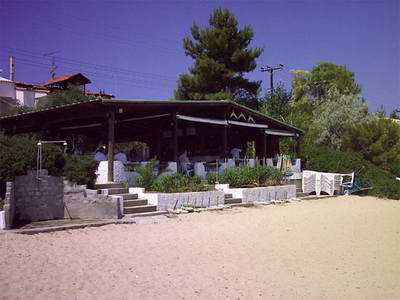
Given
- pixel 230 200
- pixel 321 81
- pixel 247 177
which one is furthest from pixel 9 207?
pixel 321 81

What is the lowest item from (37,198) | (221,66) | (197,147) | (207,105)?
(37,198)

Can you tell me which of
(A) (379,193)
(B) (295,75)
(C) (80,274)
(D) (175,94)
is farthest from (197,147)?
(B) (295,75)

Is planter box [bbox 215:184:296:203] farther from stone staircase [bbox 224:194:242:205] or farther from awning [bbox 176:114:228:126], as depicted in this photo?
awning [bbox 176:114:228:126]

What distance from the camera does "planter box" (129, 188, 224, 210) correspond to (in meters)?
13.3

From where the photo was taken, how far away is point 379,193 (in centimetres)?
2206

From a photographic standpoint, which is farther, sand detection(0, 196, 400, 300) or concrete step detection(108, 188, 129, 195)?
concrete step detection(108, 188, 129, 195)

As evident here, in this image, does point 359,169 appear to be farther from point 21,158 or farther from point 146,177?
point 21,158

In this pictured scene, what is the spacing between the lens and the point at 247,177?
1727 centimetres

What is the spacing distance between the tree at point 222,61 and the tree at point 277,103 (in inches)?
75.0

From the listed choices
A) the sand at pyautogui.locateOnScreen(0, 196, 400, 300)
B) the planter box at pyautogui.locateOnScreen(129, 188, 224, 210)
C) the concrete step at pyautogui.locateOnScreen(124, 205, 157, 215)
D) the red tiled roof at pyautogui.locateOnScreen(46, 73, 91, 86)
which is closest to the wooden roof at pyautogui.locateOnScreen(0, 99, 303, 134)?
the planter box at pyautogui.locateOnScreen(129, 188, 224, 210)

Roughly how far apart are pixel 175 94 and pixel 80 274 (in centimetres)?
3030

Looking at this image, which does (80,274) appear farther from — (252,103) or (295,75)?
(295,75)

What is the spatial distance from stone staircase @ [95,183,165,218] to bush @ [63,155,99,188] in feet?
1.88

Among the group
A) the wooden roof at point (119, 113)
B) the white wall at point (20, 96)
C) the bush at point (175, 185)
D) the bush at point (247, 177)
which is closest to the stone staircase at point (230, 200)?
the bush at point (175, 185)
